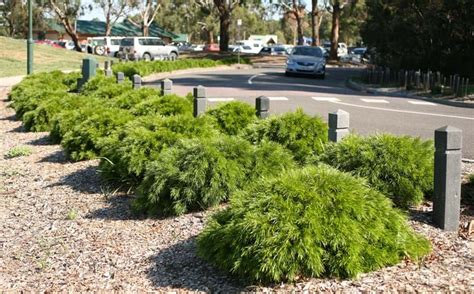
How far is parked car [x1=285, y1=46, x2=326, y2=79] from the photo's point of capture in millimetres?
28938

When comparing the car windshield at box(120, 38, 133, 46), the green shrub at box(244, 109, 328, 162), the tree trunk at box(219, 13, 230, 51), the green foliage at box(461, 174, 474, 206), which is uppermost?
the tree trunk at box(219, 13, 230, 51)

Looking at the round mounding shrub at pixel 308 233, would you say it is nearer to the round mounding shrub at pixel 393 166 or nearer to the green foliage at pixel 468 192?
the round mounding shrub at pixel 393 166

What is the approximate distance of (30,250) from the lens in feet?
18.5

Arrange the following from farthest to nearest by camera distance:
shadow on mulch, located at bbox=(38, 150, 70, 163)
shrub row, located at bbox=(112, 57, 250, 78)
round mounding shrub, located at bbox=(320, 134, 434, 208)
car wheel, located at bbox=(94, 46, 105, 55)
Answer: car wheel, located at bbox=(94, 46, 105, 55) < shrub row, located at bbox=(112, 57, 250, 78) < shadow on mulch, located at bbox=(38, 150, 70, 163) < round mounding shrub, located at bbox=(320, 134, 434, 208)

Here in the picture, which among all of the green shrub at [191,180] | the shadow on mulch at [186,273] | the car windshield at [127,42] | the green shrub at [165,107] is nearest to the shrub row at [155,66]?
the car windshield at [127,42]

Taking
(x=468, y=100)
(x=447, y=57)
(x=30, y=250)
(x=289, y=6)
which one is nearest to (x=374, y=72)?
(x=447, y=57)

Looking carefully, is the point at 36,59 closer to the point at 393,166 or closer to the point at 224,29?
the point at 224,29

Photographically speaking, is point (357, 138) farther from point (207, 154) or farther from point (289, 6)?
point (289, 6)

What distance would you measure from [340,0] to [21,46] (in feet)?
76.0

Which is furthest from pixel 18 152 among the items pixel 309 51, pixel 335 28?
pixel 335 28

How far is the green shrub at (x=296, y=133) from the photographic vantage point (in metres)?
6.51

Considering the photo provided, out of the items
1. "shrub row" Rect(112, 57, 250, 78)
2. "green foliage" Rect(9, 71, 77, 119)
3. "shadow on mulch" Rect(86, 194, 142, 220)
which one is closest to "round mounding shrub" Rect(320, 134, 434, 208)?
"shadow on mulch" Rect(86, 194, 142, 220)

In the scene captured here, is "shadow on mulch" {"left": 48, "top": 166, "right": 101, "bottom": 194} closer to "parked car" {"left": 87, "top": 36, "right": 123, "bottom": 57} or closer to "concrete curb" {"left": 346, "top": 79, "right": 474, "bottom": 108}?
"concrete curb" {"left": 346, "top": 79, "right": 474, "bottom": 108}

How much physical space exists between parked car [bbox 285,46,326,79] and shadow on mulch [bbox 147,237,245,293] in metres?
24.4
